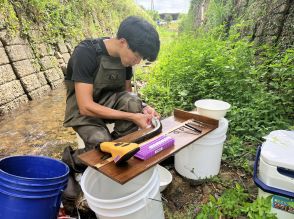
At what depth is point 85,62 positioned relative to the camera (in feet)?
8.73

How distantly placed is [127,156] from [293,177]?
122 cm

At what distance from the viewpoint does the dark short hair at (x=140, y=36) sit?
2521mm

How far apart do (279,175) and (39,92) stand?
6373 mm

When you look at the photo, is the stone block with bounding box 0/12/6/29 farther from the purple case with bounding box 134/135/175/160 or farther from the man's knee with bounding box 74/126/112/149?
the purple case with bounding box 134/135/175/160

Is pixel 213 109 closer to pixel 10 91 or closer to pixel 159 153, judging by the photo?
pixel 159 153

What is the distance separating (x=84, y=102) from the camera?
8.53 feet

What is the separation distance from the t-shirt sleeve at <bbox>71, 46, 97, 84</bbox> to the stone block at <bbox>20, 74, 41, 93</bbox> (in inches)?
166

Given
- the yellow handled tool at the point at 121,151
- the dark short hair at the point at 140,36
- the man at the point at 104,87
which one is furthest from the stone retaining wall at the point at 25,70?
the yellow handled tool at the point at 121,151

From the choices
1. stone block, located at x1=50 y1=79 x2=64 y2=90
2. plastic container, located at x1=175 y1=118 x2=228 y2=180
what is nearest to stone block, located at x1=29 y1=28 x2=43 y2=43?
stone block, located at x1=50 y1=79 x2=64 y2=90

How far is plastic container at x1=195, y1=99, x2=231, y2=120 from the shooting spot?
2.74 metres

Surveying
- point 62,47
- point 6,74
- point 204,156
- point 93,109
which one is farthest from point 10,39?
point 204,156

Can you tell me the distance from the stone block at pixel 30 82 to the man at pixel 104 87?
4.04m

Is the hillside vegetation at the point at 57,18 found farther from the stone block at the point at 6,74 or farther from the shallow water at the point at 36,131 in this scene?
the shallow water at the point at 36,131

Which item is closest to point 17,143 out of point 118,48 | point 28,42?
point 118,48
